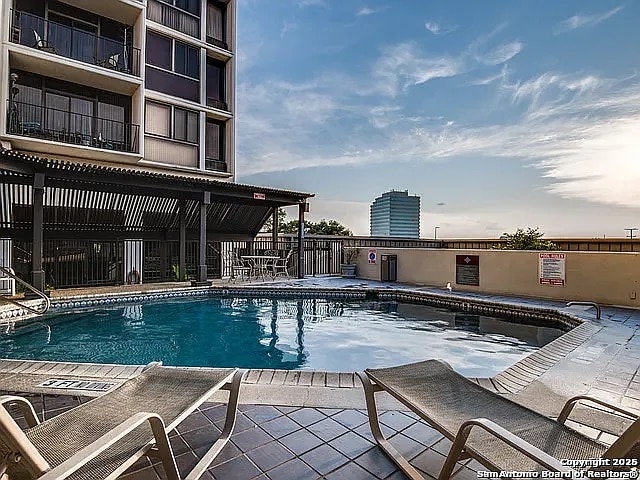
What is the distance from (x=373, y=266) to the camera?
523 inches

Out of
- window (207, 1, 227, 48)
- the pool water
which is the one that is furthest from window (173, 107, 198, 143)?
the pool water

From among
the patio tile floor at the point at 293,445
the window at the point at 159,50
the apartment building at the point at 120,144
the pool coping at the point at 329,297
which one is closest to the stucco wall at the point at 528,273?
the pool coping at the point at 329,297

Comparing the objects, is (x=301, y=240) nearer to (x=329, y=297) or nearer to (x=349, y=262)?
(x=349, y=262)

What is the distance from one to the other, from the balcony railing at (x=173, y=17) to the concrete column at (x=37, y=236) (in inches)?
291

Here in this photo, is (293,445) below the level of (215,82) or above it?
below

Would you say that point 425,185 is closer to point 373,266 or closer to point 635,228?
point 373,266

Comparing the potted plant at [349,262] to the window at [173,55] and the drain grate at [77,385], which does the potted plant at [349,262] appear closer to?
the window at [173,55]

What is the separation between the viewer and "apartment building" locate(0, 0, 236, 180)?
998 cm

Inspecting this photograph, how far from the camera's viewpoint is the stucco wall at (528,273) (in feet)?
25.4

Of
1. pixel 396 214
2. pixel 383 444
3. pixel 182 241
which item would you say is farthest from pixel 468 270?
pixel 396 214

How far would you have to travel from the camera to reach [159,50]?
492 inches

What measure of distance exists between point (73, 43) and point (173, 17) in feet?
11.9

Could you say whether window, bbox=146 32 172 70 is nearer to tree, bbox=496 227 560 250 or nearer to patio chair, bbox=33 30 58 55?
patio chair, bbox=33 30 58 55

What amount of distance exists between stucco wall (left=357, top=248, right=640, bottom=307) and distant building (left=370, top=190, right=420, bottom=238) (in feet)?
71.2
